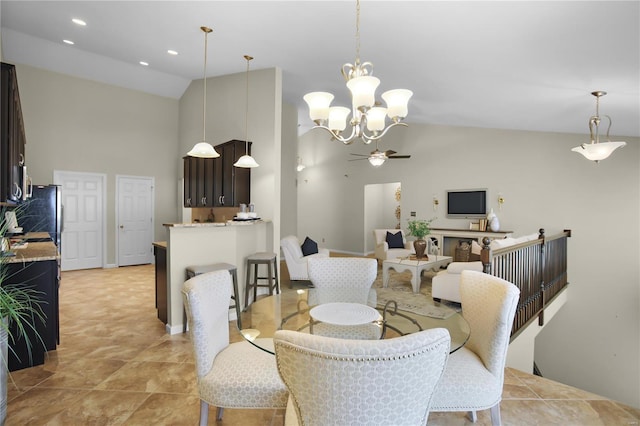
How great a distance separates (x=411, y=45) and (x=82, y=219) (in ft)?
22.0

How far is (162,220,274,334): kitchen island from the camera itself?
11.1 ft

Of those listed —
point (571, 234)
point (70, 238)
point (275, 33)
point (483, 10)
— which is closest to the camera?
point (483, 10)

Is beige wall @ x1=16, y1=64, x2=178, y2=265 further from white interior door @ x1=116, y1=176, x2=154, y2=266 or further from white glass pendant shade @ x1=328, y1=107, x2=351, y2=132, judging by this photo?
white glass pendant shade @ x1=328, y1=107, x2=351, y2=132

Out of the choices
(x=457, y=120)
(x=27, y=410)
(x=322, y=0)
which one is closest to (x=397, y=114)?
(x=322, y=0)

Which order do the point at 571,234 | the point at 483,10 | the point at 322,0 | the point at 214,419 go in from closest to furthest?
the point at 214,419
the point at 483,10
the point at 322,0
the point at 571,234

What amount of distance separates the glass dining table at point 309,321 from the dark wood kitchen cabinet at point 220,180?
3096 mm

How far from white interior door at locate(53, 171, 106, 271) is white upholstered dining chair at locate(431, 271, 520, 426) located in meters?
7.12

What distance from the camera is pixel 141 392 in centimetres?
231

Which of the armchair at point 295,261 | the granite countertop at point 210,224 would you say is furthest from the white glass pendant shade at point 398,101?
the armchair at point 295,261

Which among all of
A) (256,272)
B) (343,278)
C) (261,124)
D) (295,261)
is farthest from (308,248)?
(343,278)

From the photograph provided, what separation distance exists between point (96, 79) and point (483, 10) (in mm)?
7003

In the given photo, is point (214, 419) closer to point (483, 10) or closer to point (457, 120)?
point (483, 10)

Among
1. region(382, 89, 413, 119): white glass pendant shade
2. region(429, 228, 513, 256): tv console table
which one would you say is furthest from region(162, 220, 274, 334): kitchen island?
region(429, 228, 513, 256): tv console table

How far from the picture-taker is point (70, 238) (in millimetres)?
6320
